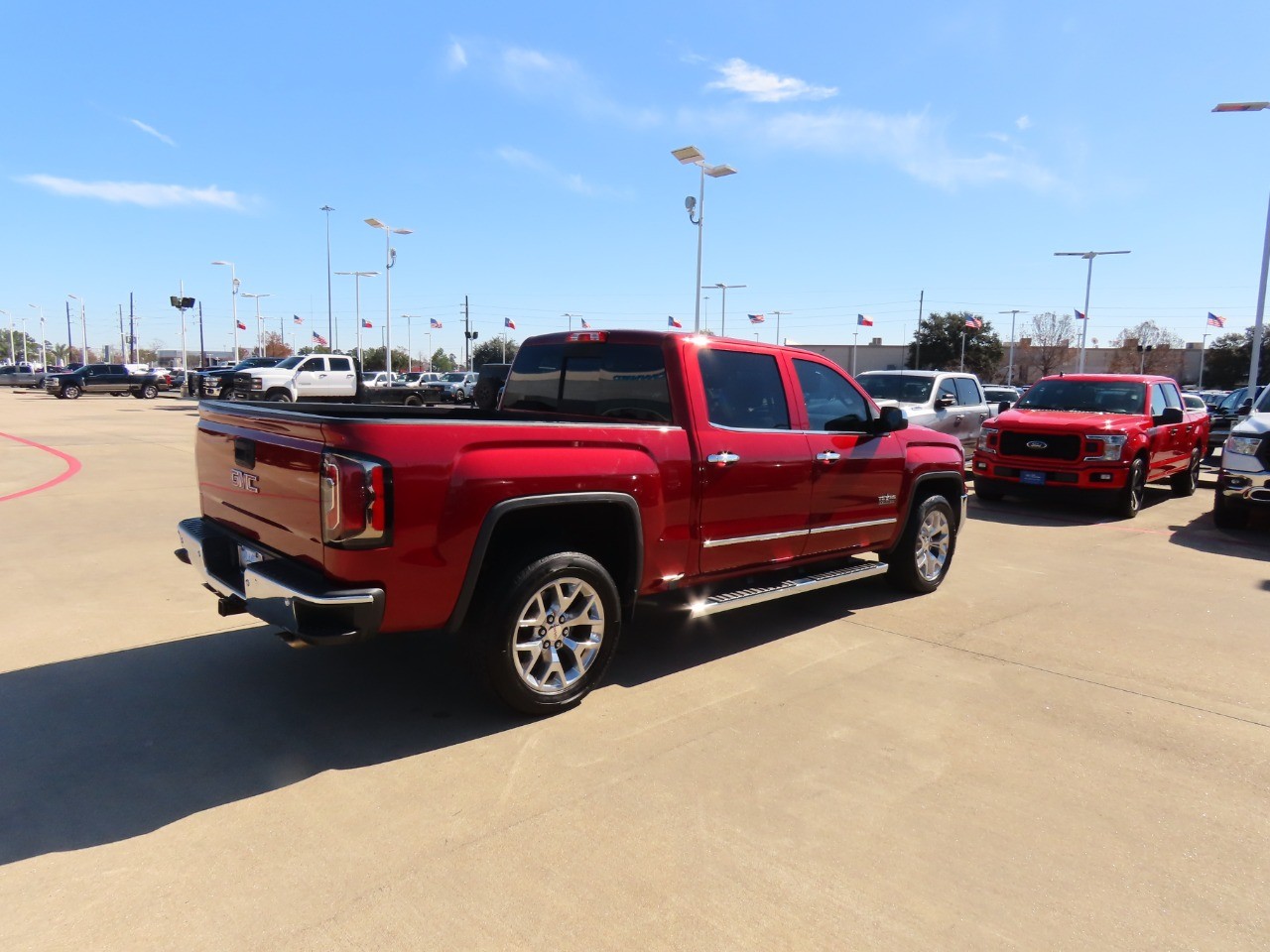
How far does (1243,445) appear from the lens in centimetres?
918

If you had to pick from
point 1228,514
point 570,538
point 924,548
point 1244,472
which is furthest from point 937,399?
point 570,538

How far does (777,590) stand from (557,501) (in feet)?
5.77

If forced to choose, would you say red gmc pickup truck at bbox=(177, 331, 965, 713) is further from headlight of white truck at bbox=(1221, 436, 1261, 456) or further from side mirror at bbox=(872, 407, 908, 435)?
headlight of white truck at bbox=(1221, 436, 1261, 456)

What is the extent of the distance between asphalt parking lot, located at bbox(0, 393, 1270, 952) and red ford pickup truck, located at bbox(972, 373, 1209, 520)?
193 inches

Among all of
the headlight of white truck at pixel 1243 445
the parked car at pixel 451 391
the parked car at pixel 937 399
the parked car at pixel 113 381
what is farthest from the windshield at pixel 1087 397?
the parked car at pixel 113 381

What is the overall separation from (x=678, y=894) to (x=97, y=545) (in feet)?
22.0

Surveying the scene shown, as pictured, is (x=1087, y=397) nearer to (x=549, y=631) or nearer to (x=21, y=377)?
(x=549, y=631)

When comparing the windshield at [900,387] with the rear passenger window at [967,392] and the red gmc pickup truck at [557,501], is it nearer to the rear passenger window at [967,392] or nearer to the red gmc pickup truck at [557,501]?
the rear passenger window at [967,392]

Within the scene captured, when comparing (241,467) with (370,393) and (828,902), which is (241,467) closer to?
(828,902)

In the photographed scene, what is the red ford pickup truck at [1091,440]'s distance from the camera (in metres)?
10.3

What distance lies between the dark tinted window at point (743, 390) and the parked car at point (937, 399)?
801 centimetres

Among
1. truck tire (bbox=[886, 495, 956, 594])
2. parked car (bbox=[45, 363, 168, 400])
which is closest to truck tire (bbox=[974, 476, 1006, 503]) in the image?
truck tire (bbox=[886, 495, 956, 594])

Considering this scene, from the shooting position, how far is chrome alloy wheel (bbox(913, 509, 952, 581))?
633 cm

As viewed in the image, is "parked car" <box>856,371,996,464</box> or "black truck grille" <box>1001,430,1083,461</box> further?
"parked car" <box>856,371,996,464</box>
